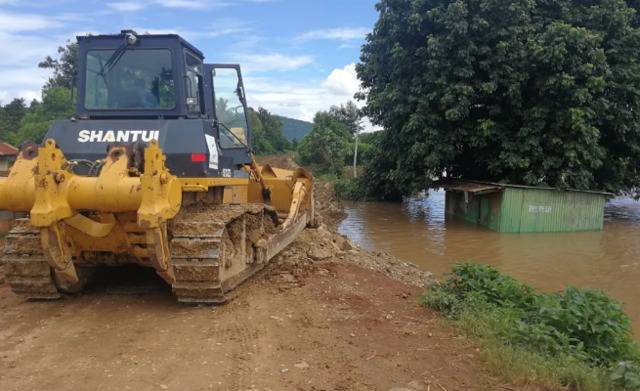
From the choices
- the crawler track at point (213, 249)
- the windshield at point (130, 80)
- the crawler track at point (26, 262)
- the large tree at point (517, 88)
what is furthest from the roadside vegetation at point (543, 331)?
the large tree at point (517, 88)

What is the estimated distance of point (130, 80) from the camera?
6746mm

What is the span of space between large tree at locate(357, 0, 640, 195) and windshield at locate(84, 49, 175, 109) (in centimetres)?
1358

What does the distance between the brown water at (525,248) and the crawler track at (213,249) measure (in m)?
6.00

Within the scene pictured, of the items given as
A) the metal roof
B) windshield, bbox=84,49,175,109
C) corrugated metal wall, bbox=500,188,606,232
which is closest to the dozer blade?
windshield, bbox=84,49,175,109

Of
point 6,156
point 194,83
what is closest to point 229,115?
point 194,83

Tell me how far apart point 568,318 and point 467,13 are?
Answer: 1486cm

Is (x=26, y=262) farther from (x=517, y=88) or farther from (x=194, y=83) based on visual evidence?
(x=517, y=88)

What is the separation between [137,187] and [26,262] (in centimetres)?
200

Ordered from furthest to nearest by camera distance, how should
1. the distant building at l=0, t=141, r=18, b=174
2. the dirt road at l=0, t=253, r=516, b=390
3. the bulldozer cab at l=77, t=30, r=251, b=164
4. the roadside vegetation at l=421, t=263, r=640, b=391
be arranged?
the distant building at l=0, t=141, r=18, b=174, the bulldozer cab at l=77, t=30, r=251, b=164, the roadside vegetation at l=421, t=263, r=640, b=391, the dirt road at l=0, t=253, r=516, b=390

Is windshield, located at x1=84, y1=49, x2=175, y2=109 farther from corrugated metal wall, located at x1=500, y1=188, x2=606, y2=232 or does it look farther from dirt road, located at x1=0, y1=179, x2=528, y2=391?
corrugated metal wall, located at x1=500, y1=188, x2=606, y2=232

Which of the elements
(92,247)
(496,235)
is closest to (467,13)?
(496,235)

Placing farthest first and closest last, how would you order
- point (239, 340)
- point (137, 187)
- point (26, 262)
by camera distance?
point (26, 262), point (239, 340), point (137, 187)

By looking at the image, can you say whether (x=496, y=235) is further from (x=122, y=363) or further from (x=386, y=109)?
(x=122, y=363)

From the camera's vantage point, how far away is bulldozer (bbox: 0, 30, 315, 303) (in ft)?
16.5
